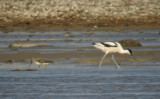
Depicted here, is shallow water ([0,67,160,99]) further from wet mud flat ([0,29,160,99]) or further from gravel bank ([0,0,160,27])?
gravel bank ([0,0,160,27])

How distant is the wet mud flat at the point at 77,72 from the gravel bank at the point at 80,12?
4.80 meters

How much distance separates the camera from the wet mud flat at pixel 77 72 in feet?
34.8

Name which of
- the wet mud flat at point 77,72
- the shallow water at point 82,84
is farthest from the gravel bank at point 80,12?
the shallow water at point 82,84

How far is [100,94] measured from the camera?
10320 millimetres

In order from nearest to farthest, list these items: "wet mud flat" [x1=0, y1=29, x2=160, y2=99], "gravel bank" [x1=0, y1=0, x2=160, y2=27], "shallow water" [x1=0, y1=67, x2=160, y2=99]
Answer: "shallow water" [x1=0, y1=67, x2=160, y2=99], "wet mud flat" [x1=0, y1=29, x2=160, y2=99], "gravel bank" [x1=0, y1=0, x2=160, y2=27]

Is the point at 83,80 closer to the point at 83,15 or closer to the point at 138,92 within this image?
the point at 138,92

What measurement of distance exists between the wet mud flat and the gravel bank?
15.7 feet

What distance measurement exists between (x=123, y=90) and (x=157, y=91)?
0.61 metres

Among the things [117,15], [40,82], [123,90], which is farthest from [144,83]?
[117,15]

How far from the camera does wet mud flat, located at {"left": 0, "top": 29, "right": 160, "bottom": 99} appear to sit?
34.8 ft

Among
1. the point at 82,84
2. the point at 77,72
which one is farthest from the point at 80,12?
the point at 82,84

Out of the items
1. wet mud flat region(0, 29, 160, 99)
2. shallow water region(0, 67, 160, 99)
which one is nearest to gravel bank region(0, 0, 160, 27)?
wet mud flat region(0, 29, 160, 99)

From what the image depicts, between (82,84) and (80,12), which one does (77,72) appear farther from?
(80,12)

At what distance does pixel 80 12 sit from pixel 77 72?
15.1 metres
